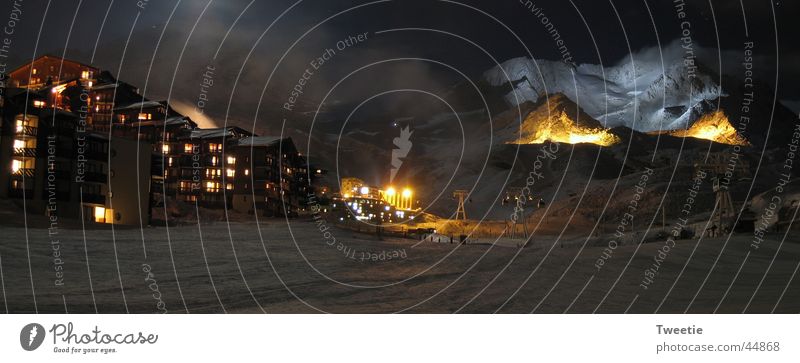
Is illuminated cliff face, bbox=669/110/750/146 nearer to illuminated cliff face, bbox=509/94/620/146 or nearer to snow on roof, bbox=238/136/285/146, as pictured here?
illuminated cliff face, bbox=509/94/620/146

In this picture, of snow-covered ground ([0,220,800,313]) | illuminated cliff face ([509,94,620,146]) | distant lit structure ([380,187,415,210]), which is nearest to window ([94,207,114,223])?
snow-covered ground ([0,220,800,313])

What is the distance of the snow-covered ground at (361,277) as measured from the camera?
56.2 ft

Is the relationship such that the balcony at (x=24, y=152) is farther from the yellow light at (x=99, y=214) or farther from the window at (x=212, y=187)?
the window at (x=212, y=187)

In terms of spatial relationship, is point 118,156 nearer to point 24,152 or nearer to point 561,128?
point 24,152

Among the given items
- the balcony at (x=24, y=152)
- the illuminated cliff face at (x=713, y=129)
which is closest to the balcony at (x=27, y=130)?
the balcony at (x=24, y=152)

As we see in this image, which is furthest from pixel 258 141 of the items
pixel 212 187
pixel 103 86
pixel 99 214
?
pixel 99 214

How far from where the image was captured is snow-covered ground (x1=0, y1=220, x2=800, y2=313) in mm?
17125

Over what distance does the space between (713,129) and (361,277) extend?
168038mm

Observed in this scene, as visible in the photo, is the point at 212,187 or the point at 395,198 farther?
the point at 395,198

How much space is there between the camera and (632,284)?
21.5 m

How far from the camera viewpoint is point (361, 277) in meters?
22.5

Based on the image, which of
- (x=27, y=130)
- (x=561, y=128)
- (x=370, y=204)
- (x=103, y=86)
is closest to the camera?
(x=27, y=130)

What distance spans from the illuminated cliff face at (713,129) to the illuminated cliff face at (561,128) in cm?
2423

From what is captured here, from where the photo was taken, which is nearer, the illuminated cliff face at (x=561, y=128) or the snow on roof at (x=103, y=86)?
the snow on roof at (x=103, y=86)
